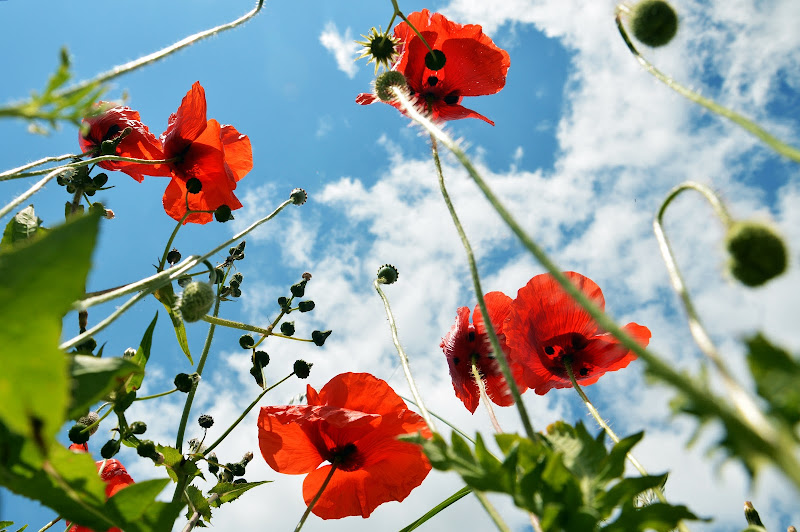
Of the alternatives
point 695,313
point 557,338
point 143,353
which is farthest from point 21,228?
point 557,338

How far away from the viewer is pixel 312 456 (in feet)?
6.58

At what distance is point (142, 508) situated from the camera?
0.95 meters

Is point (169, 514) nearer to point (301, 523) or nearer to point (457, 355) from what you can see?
point (301, 523)

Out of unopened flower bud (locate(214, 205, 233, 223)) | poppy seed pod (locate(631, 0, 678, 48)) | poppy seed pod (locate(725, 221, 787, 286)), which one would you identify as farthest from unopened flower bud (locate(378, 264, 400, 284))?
poppy seed pod (locate(725, 221, 787, 286))

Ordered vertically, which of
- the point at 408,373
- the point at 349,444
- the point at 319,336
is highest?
the point at 319,336

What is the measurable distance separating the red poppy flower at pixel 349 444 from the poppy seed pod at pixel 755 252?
1173 mm

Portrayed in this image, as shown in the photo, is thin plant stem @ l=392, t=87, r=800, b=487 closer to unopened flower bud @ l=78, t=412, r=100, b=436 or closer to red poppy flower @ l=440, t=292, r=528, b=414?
unopened flower bud @ l=78, t=412, r=100, b=436

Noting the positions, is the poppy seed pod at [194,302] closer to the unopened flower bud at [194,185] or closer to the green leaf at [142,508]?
the green leaf at [142,508]

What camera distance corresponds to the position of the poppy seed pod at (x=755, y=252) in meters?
0.74

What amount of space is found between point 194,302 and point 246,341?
667 millimetres

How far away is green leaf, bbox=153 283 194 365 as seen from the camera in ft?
5.52

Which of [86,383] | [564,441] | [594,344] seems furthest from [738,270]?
[594,344]

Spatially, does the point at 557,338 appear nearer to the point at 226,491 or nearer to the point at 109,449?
the point at 226,491

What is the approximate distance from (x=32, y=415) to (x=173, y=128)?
191cm
